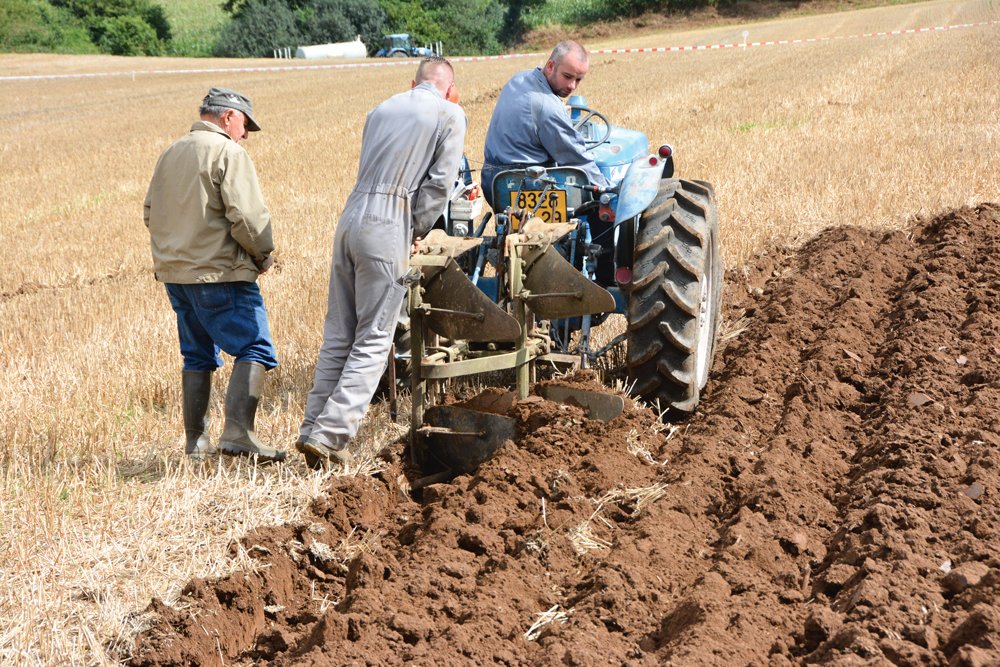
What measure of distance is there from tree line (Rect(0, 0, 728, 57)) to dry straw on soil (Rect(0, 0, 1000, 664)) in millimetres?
28827

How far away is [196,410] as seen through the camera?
520cm

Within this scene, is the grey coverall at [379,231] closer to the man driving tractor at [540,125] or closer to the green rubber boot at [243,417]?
the green rubber boot at [243,417]

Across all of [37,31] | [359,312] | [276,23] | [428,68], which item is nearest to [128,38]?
[37,31]

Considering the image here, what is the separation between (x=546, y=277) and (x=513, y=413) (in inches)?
26.2

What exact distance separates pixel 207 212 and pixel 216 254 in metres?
0.20

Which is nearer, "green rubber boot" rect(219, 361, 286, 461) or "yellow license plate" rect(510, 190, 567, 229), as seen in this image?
"green rubber boot" rect(219, 361, 286, 461)

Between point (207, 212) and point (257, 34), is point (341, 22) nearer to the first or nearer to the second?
point (257, 34)

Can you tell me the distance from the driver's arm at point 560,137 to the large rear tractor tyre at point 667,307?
1.40ft

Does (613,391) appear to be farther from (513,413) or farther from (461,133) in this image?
(461,133)

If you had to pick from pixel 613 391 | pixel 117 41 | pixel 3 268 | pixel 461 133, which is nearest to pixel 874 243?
pixel 613 391

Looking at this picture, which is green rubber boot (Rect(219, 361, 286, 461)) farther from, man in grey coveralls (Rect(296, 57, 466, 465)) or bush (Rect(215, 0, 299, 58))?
bush (Rect(215, 0, 299, 58))

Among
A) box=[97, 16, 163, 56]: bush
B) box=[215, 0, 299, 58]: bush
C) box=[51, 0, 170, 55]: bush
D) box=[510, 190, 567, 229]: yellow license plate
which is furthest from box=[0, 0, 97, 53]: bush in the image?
box=[510, 190, 567, 229]: yellow license plate

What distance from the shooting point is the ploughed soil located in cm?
332

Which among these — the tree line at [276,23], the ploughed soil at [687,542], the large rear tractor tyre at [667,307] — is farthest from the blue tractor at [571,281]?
the tree line at [276,23]
